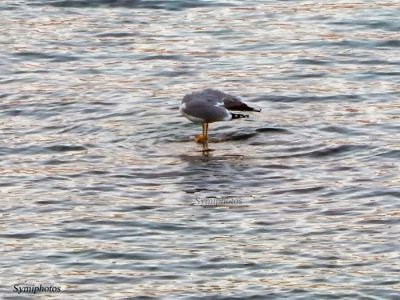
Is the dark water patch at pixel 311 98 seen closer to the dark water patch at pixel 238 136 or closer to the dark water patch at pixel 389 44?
the dark water patch at pixel 238 136

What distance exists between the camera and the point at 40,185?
451 inches

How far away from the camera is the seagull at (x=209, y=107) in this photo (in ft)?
40.7

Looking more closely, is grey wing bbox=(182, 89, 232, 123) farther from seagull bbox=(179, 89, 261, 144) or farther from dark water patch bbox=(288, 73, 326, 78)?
dark water patch bbox=(288, 73, 326, 78)

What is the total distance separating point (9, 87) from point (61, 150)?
92.4 inches

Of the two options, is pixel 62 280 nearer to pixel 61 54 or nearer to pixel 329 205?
pixel 329 205

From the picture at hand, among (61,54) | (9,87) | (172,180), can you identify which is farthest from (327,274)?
Result: (61,54)

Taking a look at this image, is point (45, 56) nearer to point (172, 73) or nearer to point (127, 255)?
point (172, 73)
